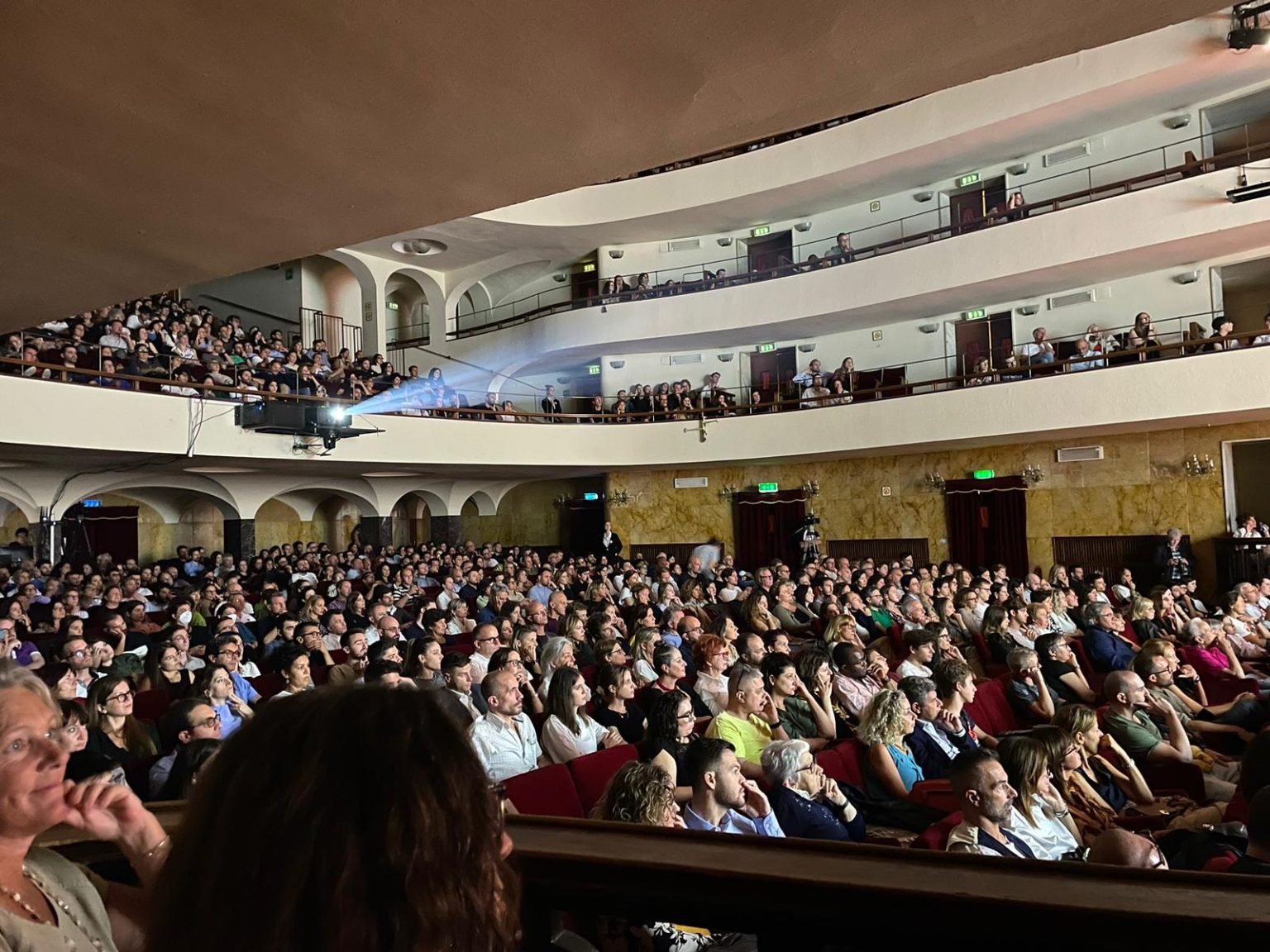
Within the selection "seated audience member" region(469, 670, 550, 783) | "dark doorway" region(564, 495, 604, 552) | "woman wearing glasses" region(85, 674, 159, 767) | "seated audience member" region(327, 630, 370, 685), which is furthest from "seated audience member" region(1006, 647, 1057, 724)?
"dark doorway" region(564, 495, 604, 552)

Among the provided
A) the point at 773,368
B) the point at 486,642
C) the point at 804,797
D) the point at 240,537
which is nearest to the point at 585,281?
the point at 773,368

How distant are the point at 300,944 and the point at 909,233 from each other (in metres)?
15.2

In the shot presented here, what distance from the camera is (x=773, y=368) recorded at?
16.1m

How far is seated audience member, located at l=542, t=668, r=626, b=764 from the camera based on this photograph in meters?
3.86

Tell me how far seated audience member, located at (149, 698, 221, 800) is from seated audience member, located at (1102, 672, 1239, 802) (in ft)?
13.0

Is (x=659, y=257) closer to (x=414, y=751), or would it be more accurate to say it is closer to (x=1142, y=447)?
(x=1142, y=447)

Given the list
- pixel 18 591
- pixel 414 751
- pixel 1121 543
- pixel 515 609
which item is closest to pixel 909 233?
pixel 1121 543

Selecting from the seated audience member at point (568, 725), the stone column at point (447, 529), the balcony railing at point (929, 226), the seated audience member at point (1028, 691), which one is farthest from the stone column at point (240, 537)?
the seated audience member at point (1028, 691)

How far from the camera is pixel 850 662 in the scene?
16.4ft

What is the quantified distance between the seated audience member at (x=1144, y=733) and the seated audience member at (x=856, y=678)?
3.57ft

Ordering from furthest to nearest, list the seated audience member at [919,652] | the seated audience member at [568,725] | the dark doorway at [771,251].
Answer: the dark doorway at [771,251]
the seated audience member at [919,652]
the seated audience member at [568,725]

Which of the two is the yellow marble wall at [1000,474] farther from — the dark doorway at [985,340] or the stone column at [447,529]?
the stone column at [447,529]

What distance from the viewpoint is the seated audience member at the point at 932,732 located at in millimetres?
3781

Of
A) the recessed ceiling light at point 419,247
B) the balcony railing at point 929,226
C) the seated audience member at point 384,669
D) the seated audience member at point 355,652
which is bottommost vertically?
the seated audience member at point 355,652
